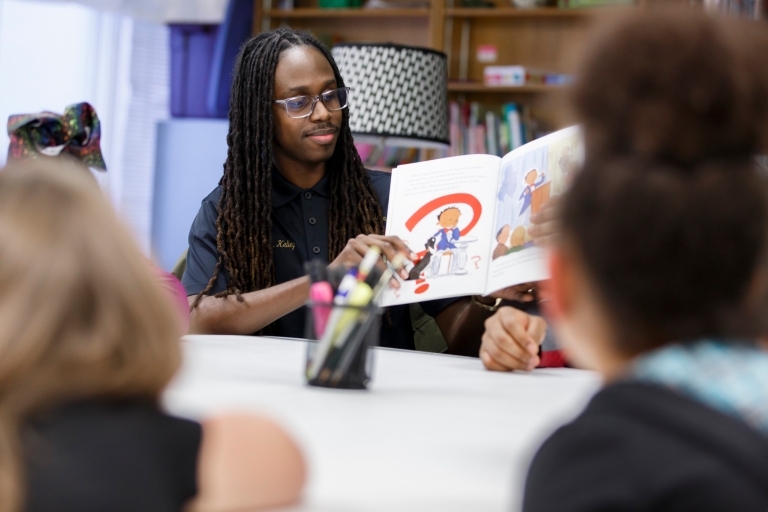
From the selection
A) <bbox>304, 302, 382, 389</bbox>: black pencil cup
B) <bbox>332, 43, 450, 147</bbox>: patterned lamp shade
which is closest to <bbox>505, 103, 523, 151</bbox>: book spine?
<bbox>332, 43, 450, 147</bbox>: patterned lamp shade

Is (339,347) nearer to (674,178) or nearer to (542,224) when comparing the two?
(542,224)

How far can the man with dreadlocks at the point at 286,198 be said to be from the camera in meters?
1.64

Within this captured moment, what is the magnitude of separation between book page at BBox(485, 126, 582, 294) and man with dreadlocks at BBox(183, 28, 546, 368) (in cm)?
30

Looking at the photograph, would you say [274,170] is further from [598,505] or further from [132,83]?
[132,83]

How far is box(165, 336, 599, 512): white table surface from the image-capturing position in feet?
1.89

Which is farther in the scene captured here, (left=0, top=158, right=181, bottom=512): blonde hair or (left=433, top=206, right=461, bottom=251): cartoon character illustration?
(left=433, top=206, right=461, bottom=251): cartoon character illustration

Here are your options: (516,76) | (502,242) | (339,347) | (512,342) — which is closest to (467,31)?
(516,76)

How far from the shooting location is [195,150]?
11.1 feet

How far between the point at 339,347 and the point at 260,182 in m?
0.90

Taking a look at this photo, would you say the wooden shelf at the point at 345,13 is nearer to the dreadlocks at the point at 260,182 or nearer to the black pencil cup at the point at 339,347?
the dreadlocks at the point at 260,182

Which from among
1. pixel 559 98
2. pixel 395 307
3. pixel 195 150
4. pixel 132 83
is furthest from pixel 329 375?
pixel 132 83

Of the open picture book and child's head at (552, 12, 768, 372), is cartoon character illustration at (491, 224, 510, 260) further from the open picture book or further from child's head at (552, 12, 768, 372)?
child's head at (552, 12, 768, 372)

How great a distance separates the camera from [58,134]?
1.70 meters

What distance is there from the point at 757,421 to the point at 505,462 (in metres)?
0.27
